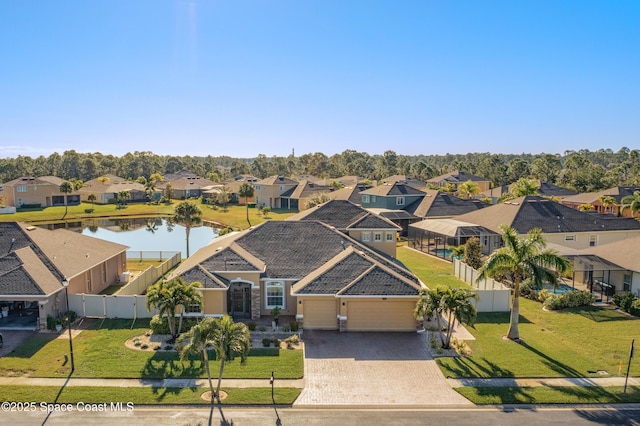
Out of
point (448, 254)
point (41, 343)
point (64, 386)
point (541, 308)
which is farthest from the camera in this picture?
point (448, 254)

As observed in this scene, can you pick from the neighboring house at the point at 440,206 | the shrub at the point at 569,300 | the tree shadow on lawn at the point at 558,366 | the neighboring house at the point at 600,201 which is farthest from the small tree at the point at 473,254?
the neighboring house at the point at 600,201

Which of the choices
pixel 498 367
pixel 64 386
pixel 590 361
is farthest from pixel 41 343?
pixel 590 361

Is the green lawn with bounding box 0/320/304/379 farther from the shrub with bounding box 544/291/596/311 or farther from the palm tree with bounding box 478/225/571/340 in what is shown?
the shrub with bounding box 544/291/596/311

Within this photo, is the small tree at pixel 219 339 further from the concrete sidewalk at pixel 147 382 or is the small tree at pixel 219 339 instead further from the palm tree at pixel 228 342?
the concrete sidewalk at pixel 147 382

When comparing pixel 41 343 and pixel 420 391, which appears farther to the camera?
pixel 41 343

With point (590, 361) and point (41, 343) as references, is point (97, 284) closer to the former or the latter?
point (41, 343)

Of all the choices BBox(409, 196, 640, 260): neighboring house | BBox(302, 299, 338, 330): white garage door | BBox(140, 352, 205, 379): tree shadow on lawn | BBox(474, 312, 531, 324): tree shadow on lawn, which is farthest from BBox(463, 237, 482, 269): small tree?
BBox(140, 352, 205, 379): tree shadow on lawn
